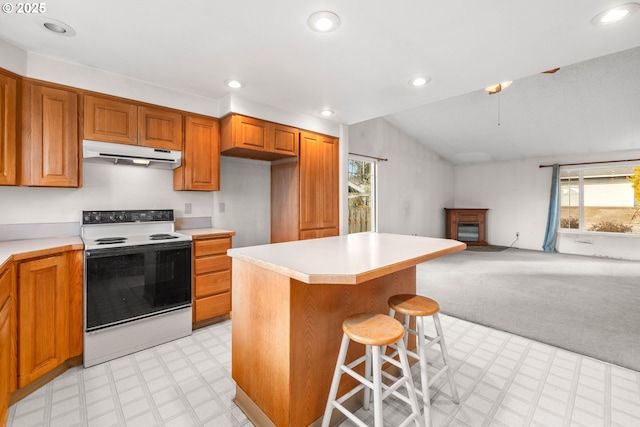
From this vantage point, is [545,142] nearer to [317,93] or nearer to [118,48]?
[317,93]

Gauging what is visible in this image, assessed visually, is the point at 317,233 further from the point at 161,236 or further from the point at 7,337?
the point at 7,337

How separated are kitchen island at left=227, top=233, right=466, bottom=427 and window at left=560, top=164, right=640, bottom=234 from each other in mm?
7192

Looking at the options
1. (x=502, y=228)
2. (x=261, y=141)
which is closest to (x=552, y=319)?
(x=261, y=141)

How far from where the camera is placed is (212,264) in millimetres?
2842

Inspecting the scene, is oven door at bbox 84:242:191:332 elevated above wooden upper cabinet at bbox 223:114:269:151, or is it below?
below

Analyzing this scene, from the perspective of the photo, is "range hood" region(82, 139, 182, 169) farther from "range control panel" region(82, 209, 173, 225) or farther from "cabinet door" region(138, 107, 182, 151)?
"range control panel" region(82, 209, 173, 225)

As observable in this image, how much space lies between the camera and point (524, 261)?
5910mm

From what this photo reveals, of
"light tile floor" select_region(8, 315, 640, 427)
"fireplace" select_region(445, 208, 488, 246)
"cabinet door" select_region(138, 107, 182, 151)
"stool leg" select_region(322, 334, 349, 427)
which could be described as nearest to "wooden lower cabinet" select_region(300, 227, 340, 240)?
"light tile floor" select_region(8, 315, 640, 427)

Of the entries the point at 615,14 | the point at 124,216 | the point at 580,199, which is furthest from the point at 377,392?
the point at 580,199

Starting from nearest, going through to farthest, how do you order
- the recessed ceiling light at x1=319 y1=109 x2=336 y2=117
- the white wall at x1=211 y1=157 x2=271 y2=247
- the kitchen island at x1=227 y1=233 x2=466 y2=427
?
the kitchen island at x1=227 y1=233 x2=466 y2=427 → the white wall at x1=211 y1=157 x2=271 y2=247 → the recessed ceiling light at x1=319 y1=109 x2=336 y2=117

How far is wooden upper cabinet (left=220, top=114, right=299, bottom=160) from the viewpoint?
121 inches

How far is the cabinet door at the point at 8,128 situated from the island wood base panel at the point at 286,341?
5.98 ft

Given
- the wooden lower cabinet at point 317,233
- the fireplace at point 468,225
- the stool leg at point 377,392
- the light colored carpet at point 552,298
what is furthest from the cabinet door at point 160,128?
the fireplace at point 468,225

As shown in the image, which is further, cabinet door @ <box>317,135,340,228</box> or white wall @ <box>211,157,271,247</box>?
cabinet door @ <box>317,135,340,228</box>
